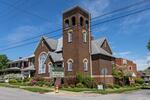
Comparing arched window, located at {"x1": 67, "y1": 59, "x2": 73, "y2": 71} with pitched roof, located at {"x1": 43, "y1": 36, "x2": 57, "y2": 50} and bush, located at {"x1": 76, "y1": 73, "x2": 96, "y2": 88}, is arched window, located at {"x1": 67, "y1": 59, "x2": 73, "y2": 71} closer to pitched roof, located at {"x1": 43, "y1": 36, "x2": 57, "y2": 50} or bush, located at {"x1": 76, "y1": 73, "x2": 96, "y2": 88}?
bush, located at {"x1": 76, "y1": 73, "x2": 96, "y2": 88}

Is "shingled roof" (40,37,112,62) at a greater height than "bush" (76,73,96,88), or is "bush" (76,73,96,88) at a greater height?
"shingled roof" (40,37,112,62)

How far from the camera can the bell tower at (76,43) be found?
44062mm

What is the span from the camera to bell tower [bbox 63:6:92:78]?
145 feet

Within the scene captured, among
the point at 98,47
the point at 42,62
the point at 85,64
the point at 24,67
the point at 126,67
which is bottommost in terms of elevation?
the point at 126,67

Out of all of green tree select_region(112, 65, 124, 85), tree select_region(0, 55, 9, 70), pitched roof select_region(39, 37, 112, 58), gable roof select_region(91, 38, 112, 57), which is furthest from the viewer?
tree select_region(0, 55, 9, 70)

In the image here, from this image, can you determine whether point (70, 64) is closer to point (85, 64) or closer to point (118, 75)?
point (85, 64)

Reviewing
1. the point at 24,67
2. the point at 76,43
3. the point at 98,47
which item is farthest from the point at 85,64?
the point at 24,67

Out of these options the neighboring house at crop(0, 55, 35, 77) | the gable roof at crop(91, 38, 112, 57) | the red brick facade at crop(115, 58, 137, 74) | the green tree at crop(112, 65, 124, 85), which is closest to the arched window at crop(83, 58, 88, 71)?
the gable roof at crop(91, 38, 112, 57)

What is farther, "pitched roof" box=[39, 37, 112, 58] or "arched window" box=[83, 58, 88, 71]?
"pitched roof" box=[39, 37, 112, 58]

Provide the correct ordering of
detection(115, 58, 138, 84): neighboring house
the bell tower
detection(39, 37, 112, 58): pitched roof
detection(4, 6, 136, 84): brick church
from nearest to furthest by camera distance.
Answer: the bell tower, detection(4, 6, 136, 84): brick church, detection(39, 37, 112, 58): pitched roof, detection(115, 58, 138, 84): neighboring house

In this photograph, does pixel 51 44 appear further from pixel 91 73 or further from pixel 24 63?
pixel 24 63

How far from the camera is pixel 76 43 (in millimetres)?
44031

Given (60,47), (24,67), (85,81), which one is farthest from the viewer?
(24,67)

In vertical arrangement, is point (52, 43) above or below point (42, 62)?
above
